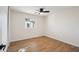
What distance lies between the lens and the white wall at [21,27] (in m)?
0.91

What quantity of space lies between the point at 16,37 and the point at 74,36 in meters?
0.73

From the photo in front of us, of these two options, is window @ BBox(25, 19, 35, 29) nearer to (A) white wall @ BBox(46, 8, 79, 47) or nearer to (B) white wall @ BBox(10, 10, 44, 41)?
(B) white wall @ BBox(10, 10, 44, 41)

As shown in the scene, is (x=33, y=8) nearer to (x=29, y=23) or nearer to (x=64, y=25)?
(x=29, y=23)

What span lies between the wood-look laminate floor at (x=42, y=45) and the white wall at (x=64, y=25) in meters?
0.06

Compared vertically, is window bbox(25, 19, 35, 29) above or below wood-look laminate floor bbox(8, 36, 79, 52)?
above

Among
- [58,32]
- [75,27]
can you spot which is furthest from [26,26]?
[75,27]

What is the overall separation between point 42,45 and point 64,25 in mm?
389

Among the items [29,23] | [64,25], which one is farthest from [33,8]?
[64,25]

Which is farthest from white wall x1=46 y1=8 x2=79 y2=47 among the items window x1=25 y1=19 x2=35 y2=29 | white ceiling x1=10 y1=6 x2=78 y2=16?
window x1=25 y1=19 x2=35 y2=29

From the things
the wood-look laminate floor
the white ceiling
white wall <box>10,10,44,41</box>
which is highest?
the white ceiling

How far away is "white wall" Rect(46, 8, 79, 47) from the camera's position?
3.00 ft

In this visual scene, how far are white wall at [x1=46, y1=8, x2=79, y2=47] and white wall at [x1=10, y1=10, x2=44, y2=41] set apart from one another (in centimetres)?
11

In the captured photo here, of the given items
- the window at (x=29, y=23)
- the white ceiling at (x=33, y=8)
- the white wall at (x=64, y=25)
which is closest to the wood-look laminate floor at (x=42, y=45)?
the white wall at (x=64, y=25)
